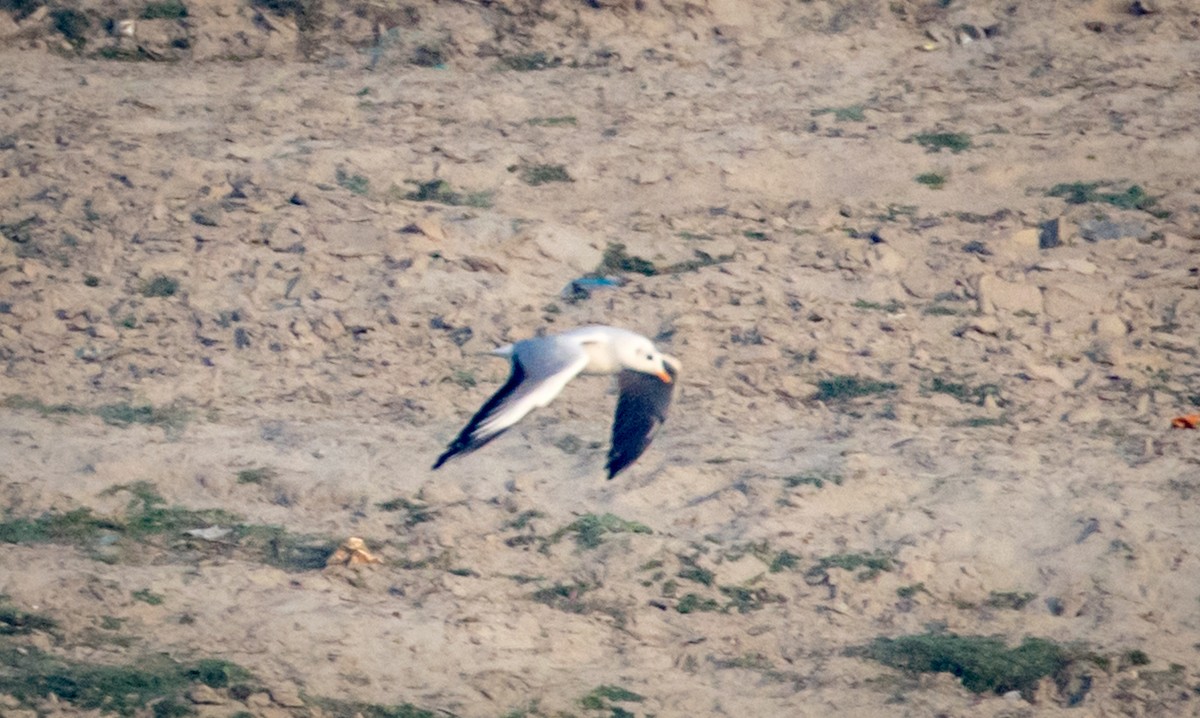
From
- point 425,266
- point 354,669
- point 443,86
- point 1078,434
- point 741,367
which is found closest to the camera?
point 354,669

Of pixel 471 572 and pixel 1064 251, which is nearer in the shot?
pixel 471 572

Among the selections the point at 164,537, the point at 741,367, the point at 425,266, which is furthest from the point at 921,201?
the point at 164,537

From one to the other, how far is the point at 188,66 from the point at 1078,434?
23.7 ft

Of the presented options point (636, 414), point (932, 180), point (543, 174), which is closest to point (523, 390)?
point (636, 414)

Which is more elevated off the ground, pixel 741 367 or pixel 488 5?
pixel 488 5

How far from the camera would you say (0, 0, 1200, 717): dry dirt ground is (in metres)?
6.59

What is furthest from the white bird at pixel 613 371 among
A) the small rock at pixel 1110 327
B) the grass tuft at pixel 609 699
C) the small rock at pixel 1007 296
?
the small rock at pixel 1110 327

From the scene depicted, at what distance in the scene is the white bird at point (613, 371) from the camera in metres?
6.48

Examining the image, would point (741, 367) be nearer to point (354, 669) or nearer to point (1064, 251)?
point (1064, 251)

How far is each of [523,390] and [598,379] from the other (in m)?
2.20

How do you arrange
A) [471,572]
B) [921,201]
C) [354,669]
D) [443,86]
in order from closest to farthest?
[354,669] → [471,572] → [921,201] → [443,86]

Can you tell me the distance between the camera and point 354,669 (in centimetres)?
638

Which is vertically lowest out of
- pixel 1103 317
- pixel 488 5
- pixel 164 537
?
pixel 164 537

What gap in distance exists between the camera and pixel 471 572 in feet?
23.3
